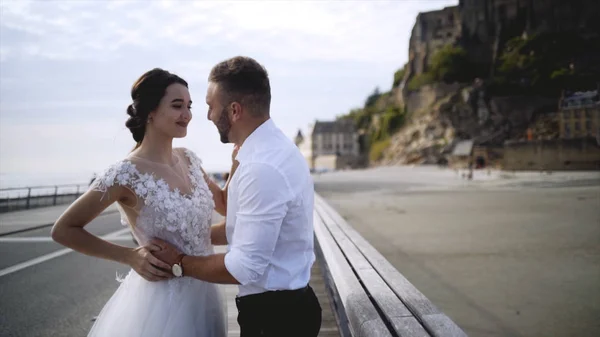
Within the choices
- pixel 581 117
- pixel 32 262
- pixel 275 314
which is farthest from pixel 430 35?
pixel 275 314

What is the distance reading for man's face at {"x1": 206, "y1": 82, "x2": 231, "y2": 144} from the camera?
175 centimetres

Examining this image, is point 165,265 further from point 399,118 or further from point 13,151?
point 399,118

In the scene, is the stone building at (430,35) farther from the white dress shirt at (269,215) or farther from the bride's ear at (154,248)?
the bride's ear at (154,248)

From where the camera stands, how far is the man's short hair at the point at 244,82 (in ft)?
5.62

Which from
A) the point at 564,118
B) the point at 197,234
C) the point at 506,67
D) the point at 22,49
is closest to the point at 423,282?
the point at 197,234

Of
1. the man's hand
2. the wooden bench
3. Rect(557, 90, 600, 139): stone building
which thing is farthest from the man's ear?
Rect(557, 90, 600, 139): stone building

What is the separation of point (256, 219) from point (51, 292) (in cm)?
479

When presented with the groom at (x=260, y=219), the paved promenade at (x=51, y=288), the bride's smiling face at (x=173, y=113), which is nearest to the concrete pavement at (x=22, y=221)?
the paved promenade at (x=51, y=288)

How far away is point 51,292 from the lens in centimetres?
511

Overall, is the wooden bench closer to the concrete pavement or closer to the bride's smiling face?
A: the bride's smiling face

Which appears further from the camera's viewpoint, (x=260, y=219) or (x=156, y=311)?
(x=156, y=311)

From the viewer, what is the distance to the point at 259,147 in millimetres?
1647

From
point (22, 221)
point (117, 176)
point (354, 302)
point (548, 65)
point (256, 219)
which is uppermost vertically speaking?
point (548, 65)

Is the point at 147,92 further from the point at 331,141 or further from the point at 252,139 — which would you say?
the point at 331,141
